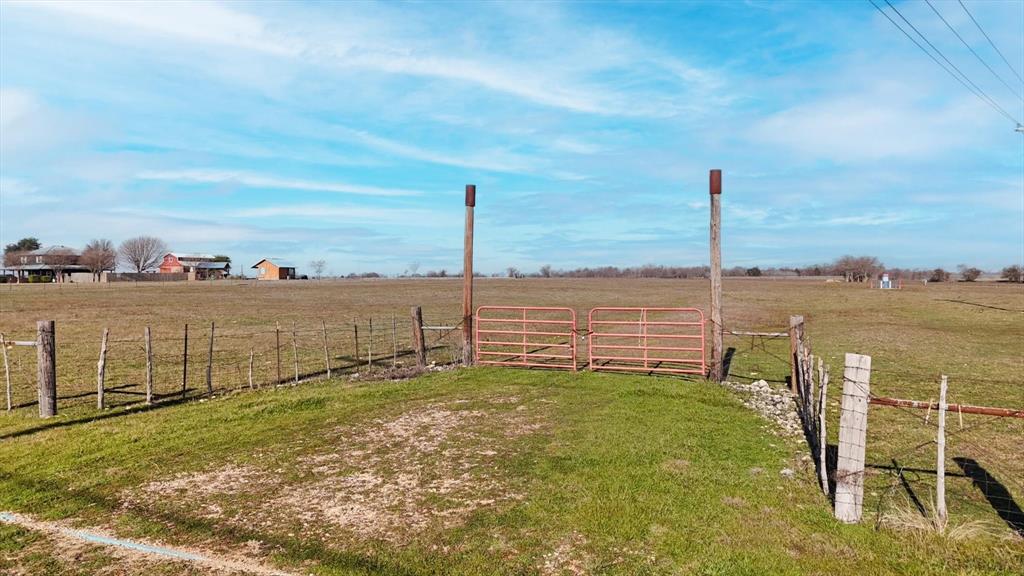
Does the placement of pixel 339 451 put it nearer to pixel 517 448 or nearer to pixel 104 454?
pixel 517 448

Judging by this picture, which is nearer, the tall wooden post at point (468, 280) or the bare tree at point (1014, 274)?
the tall wooden post at point (468, 280)

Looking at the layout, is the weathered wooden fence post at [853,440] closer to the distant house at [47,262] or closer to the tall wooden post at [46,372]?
the tall wooden post at [46,372]

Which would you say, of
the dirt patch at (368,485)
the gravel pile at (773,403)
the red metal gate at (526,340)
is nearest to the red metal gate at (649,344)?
the red metal gate at (526,340)

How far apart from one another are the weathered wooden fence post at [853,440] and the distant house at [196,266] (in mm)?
111176

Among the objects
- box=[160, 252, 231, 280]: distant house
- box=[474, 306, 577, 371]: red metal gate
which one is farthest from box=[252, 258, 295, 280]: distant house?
box=[474, 306, 577, 371]: red metal gate

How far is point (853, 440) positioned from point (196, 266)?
385 feet

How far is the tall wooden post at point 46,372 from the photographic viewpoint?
33.9ft

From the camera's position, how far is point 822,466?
21.1 ft

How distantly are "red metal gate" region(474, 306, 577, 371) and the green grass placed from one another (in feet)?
12.0

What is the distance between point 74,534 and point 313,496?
210 centimetres

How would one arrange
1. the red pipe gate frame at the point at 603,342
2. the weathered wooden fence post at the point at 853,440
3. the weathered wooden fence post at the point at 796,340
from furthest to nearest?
1. the red pipe gate frame at the point at 603,342
2. the weathered wooden fence post at the point at 796,340
3. the weathered wooden fence post at the point at 853,440

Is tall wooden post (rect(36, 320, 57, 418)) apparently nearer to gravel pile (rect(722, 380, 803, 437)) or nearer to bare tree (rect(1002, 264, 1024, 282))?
gravel pile (rect(722, 380, 803, 437))

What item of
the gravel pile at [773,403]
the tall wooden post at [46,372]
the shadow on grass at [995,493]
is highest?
the tall wooden post at [46,372]

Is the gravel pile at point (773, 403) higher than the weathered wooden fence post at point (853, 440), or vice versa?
the weathered wooden fence post at point (853, 440)
